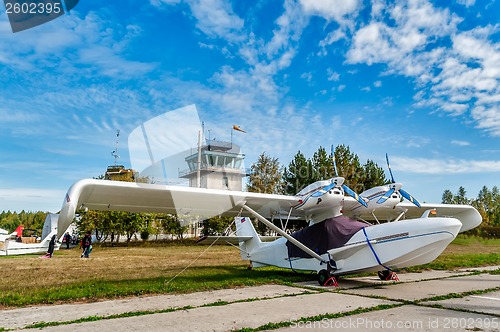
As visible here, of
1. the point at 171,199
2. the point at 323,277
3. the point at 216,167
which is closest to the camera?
the point at 323,277

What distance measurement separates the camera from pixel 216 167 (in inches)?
1929

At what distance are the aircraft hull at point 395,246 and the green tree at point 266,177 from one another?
32.8 metres

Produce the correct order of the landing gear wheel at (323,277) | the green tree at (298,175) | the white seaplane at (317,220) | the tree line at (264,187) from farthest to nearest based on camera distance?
the green tree at (298,175)
the tree line at (264,187)
the landing gear wheel at (323,277)
the white seaplane at (317,220)

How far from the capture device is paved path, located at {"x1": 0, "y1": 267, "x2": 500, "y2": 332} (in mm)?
5645

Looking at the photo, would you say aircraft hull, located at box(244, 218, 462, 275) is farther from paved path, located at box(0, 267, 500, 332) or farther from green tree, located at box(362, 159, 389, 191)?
green tree, located at box(362, 159, 389, 191)

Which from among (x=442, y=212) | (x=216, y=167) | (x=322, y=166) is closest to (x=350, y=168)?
(x=322, y=166)

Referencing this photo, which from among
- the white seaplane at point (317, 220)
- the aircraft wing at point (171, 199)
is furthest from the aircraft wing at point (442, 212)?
the aircraft wing at point (171, 199)

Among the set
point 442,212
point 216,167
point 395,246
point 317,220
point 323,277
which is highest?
point 216,167

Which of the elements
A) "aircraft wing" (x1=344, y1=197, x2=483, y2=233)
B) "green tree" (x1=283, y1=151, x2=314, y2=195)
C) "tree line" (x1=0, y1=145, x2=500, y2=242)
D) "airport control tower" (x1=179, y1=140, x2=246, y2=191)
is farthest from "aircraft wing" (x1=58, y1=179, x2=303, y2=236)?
"airport control tower" (x1=179, y1=140, x2=246, y2=191)

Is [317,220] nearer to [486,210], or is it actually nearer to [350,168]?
[350,168]

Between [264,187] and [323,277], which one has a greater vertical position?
[264,187]

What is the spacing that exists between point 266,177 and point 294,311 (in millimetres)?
38528

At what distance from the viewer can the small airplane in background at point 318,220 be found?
9.38m

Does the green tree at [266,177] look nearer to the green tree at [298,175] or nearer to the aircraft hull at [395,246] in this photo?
the green tree at [298,175]
